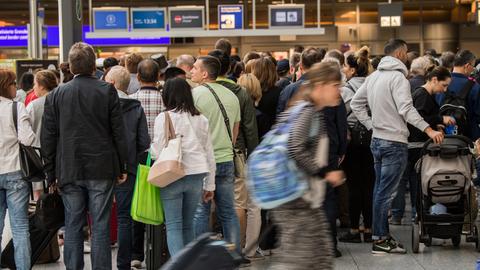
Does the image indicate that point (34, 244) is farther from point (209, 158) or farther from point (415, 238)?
point (415, 238)

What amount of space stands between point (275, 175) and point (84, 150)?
2.47 meters

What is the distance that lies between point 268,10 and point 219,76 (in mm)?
17518

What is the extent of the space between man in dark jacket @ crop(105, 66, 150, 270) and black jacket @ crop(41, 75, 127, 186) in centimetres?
52

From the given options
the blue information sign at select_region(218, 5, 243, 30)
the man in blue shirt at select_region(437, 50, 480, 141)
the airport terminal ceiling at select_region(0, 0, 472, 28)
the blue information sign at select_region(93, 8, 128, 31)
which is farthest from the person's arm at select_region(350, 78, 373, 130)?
the airport terminal ceiling at select_region(0, 0, 472, 28)

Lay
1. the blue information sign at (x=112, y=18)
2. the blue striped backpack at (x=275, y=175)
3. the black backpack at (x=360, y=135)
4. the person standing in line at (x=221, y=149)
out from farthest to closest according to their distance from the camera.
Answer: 1. the blue information sign at (x=112, y=18)
2. the black backpack at (x=360, y=135)
3. the person standing in line at (x=221, y=149)
4. the blue striped backpack at (x=275, y=175)

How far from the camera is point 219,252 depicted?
15.6ft

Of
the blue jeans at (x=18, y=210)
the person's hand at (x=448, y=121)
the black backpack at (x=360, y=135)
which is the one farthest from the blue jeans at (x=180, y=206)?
the person's hand at (x=448, y=121)

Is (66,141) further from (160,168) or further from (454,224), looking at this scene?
(454,224)

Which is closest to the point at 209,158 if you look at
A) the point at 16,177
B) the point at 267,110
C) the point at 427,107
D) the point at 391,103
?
the point at 16,177

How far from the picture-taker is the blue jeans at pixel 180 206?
7340 millimetres

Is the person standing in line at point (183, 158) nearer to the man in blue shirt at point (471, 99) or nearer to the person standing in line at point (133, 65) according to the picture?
the person standing in line at point (133, 65)

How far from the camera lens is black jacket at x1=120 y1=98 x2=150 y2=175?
25.9ft

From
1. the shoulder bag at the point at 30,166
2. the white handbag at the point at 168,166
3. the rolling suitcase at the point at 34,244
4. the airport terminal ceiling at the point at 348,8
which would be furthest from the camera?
the airport terminal ceiling at the point at 348,8

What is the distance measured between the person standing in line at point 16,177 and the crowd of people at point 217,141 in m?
0.01
